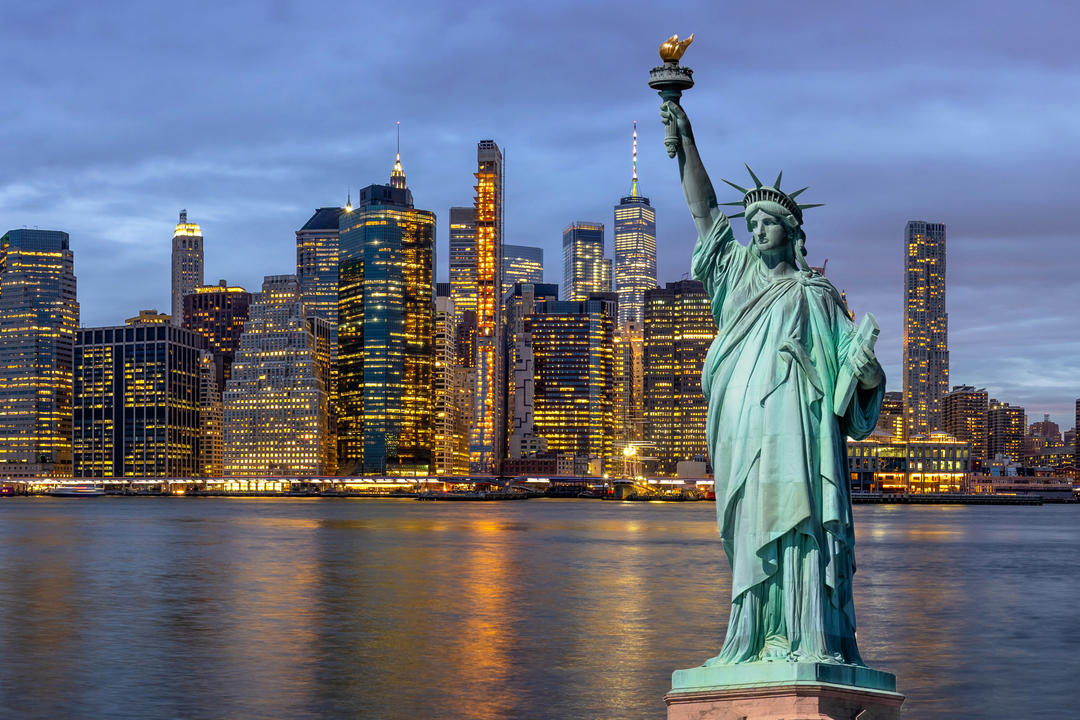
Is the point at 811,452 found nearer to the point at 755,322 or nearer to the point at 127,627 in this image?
the point at 755,322

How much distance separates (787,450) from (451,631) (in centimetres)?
1777

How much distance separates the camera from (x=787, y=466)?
7602 mm

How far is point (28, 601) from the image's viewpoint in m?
31.6

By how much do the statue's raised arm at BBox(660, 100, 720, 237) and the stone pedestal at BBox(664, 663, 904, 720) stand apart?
2.72m

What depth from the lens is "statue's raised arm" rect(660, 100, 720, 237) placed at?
834cm

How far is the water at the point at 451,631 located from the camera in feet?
56.1

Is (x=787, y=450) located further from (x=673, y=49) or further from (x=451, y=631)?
(x=451, y=631)

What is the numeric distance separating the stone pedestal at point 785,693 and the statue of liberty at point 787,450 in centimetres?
10

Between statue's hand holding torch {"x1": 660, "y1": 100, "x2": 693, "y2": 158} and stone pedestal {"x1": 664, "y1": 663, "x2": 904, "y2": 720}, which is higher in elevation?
statue's hand holding torch {"x1": 660, "y1": 100, "x2": 693, "y2": 158}

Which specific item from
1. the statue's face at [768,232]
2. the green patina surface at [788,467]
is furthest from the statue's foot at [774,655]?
the statue's face at [768,232]

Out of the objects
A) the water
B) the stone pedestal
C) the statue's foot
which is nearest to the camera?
the stone pedestal

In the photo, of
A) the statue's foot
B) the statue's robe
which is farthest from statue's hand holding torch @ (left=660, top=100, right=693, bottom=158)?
the statue's foot

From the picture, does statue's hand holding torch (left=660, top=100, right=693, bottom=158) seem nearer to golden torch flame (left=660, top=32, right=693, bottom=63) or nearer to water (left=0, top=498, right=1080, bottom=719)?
golden torch flame (left=660, top=32, right=693, bottom=63)

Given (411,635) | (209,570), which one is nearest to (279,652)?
(411,635)
